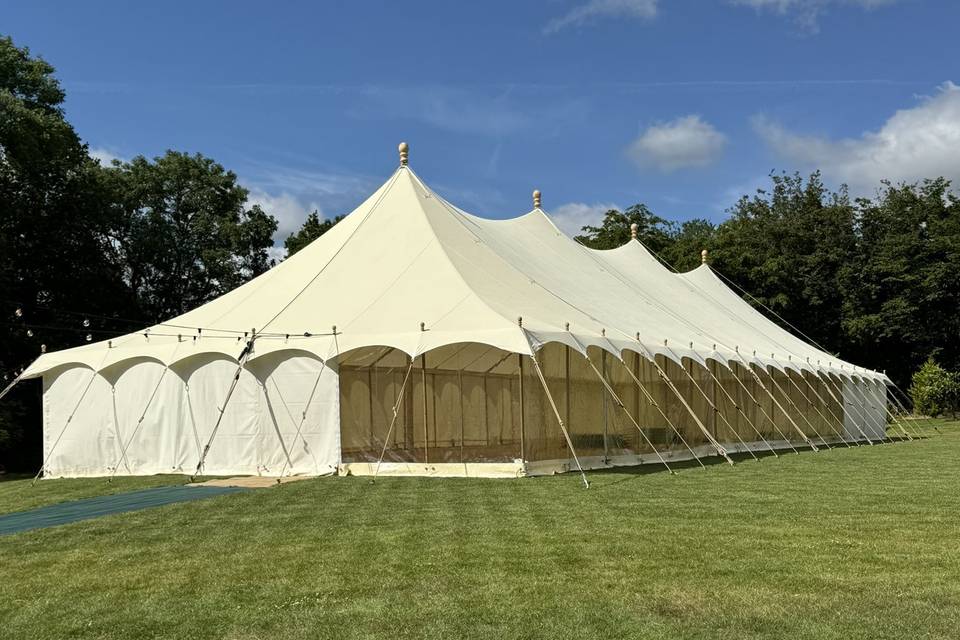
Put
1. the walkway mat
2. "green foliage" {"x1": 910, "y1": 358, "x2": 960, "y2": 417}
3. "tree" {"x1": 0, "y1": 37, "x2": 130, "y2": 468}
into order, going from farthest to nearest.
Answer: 1. "green foliage" {"x1": 910, "y1": 358, "x2": 960, "y2": 417}
2. "tree" {"x1": 0, "y1": 37, "x2": 130, "y2": 468}
3. the walkway mat

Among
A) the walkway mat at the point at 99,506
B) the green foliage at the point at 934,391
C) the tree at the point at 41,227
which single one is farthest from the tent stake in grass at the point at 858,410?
the tree at the point at 41,227

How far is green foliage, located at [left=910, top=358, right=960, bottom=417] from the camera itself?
32062 mm

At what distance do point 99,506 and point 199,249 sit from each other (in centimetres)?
2187

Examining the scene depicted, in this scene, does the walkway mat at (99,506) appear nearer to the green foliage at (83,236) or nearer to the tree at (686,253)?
the green foliage at (83,236)

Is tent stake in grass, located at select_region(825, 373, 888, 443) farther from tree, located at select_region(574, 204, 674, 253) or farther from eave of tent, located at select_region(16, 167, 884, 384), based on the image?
tree, located at select_region(574, 204, 674, 253)

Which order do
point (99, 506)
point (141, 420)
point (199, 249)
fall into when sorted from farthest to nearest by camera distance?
point (199, 249)
point (141, 420)
point (99, 506)

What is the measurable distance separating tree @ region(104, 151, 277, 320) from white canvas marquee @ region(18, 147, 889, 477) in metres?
15.1

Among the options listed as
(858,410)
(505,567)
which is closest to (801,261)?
(858,410)

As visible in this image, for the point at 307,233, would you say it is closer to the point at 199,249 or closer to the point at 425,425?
the point at 199,249

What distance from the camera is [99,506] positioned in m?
9.51

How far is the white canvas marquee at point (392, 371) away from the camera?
1230 centimetres

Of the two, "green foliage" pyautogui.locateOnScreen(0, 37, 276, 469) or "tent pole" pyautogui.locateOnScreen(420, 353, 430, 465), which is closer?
"tent pole" pyautogui.locateOnScreen(420, 353, 430, 465)

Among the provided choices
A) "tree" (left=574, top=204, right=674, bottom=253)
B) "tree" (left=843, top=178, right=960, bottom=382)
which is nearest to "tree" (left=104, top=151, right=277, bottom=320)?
"tree" (left=574, top=204, right=674, bottom=253)

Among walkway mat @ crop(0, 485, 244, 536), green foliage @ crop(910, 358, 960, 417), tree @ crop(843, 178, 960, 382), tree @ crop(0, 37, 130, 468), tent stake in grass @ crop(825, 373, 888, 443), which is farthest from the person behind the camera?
tree @ crop(843, 178, 960, 382)
